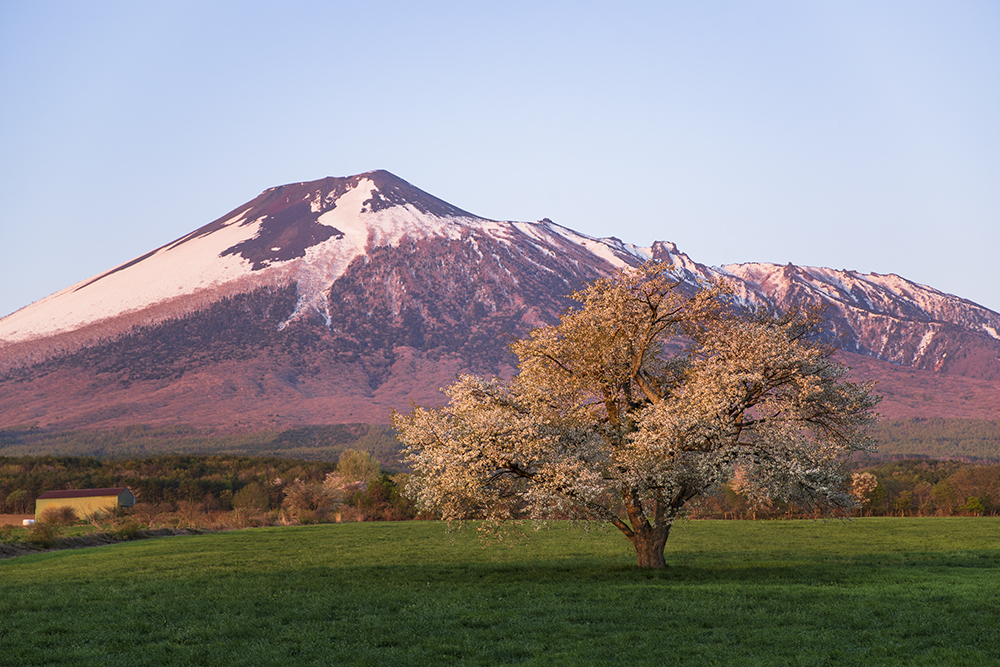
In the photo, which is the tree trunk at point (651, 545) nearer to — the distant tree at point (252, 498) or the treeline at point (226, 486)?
the treeline at point (226, 486)

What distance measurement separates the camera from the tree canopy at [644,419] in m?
28.4

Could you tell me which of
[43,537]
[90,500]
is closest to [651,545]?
[43,537]

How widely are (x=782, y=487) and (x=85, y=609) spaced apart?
21466 mm

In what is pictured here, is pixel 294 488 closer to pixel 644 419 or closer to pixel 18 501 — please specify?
pixel 18 501

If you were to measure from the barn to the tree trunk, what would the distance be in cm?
7084

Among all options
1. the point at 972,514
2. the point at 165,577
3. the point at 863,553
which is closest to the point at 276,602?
the point at 165,577

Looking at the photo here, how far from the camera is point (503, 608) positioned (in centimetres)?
2450

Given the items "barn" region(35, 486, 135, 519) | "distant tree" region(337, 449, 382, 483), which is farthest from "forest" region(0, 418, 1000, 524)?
"barn" region(35, 486, 135, 519)

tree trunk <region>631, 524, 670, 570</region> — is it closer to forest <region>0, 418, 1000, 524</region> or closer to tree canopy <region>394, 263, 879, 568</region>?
tree canopy <region>394, 263, 879, 568</region>

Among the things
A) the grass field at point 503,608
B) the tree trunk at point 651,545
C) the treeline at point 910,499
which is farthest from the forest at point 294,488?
the tree trunk at point 651,545

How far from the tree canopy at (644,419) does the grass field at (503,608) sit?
3.04 meters

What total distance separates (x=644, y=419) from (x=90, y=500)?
78393 millimetres

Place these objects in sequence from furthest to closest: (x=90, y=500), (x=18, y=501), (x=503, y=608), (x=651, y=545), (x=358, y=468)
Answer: (x=358, y=468) → (x=18, y=501) → (x=90, y=500) → (x=651, y=545) → (x=503, y=608)

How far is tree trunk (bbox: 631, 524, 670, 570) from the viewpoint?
1252 inches
